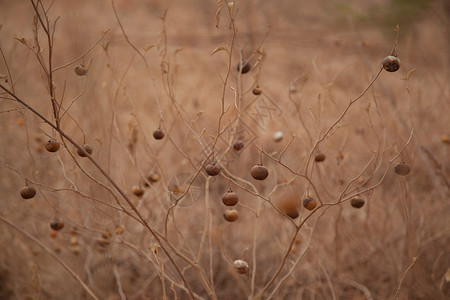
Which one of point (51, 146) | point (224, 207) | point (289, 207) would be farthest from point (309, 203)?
point (224, 207)

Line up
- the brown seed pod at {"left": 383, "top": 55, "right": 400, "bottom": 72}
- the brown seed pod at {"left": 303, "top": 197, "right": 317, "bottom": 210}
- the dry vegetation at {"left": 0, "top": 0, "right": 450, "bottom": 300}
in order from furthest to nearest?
the dry vegetation at {"left": 0, "top": 0, "right": 450, "bottom": 300} → the brown seed pod at {"left": 303, "top": 197, "right": 317, "bottom": 210} → the brown seed pod at {"left": 383, "top": 55, "right": 400, "bottom": 72}

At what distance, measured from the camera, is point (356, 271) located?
2311 mm

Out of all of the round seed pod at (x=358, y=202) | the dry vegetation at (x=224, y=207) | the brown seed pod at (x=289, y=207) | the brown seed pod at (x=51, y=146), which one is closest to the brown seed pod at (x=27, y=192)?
the brown seed pod at (x=51, y=146)

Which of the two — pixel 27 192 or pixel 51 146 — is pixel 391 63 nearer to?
pixel 51 146

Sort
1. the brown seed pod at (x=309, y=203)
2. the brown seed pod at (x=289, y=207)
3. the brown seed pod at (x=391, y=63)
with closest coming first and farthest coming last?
the brown seed pod at (x=391, y=63)
the brown seed pod at (x=309, y=203)
the brown seed pod at (x=289, y=207)

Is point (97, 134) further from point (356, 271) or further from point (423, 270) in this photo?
→ point (423, 270)

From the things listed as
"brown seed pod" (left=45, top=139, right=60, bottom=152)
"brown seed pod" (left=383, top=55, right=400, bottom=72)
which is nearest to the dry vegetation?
"brown seed pod" (left=45, top=139, right=60, bottom=152)

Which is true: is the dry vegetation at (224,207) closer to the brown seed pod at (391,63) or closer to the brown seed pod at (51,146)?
the brown seed pod at (51,146)

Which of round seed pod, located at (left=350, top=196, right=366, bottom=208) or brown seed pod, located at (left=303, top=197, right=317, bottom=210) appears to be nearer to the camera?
brown seed pod, located at (left=303, top=197, right=317, bottom=210)

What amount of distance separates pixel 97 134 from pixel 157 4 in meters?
4.84

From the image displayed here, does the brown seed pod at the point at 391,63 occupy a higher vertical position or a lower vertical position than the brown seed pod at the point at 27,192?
higher

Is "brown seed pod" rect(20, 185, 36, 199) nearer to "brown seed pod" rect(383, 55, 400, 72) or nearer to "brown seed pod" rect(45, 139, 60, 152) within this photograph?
"brown seed pod" rect(45, 139, 60, 152)

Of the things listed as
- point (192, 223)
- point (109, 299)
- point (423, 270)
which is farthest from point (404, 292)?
point (109, 299)

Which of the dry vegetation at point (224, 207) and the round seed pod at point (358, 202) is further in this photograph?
the dry vegetation at point (224, 207)
